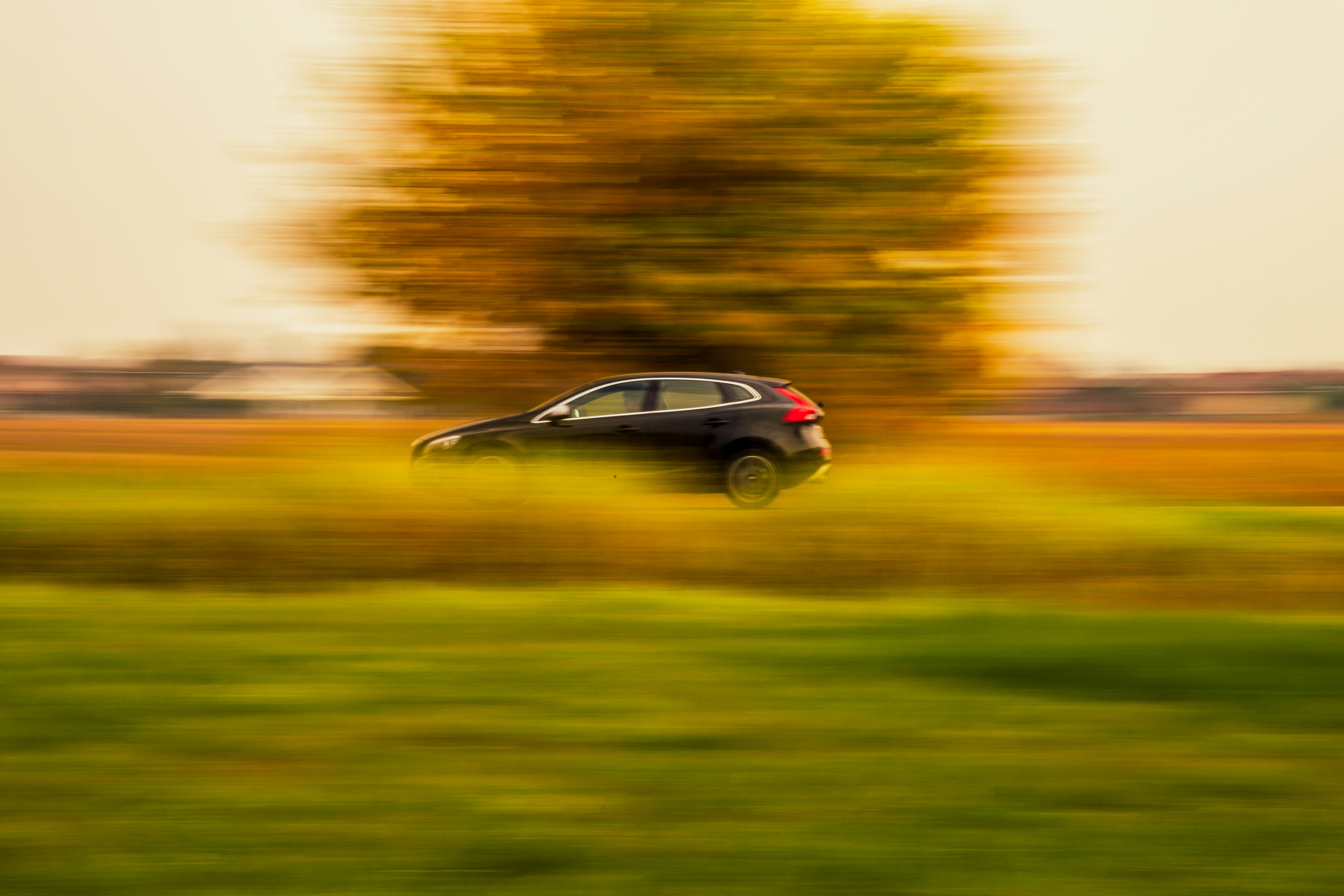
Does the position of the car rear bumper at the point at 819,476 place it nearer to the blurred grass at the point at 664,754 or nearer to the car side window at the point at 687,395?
the car side window at the point at 687,395

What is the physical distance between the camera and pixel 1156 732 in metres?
4.77

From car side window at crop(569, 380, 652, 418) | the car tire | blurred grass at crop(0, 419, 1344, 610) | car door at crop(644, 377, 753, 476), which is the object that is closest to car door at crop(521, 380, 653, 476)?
car side window at crop(569, 380, 652, 418)

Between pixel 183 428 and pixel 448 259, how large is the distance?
19.0 metres

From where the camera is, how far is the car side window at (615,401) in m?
13.0

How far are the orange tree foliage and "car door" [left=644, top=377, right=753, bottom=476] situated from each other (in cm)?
224

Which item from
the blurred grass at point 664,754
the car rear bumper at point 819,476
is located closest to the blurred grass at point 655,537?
the car rear bumper at point 819,476

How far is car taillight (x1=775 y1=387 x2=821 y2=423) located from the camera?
12875 mm

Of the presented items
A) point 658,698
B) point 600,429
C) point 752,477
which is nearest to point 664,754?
point 658,698

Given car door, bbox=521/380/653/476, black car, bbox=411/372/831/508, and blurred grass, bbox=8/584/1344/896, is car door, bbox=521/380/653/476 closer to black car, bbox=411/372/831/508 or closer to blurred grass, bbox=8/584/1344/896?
black car, bbox=411/372/831/508

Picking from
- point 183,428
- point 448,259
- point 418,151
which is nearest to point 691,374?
point 448,259

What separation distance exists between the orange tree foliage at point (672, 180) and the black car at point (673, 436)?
2243 mm

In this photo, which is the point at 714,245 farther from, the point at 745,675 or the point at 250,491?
the point at 745,675

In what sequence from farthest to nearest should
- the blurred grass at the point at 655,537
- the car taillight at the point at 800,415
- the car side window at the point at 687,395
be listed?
the car side window at the point at 687,395, the car taillight at the point at 800,415, the blurred grass at the point at 655,537

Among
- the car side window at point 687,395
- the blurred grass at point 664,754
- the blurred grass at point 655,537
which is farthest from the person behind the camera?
the car side window at point 687,395
